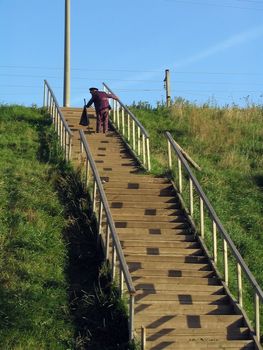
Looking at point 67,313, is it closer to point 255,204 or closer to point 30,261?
point 30,261

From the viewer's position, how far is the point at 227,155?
19.3 meters

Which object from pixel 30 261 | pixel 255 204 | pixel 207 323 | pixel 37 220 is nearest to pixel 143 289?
pixel 207 323

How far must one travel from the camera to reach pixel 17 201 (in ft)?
45.1

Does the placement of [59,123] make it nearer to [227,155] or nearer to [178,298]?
[227,155]

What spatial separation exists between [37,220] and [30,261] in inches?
62.4

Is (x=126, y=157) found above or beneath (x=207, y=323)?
above

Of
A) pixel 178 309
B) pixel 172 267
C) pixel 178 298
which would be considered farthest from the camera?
pixel 172 267

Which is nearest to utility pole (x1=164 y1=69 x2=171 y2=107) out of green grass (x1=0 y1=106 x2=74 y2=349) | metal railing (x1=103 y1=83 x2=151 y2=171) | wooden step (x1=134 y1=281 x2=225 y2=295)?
metal railing (x1=103 y1=83 x2=151 y2=171)

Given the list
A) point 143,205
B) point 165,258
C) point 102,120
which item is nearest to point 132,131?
point 102,120

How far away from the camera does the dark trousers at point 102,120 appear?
19938mm

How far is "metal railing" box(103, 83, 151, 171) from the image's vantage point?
1759 cm

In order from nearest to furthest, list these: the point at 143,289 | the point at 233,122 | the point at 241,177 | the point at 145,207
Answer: the point at 143,289, the point at 145,207, the point at 241,177, the point at 233,122

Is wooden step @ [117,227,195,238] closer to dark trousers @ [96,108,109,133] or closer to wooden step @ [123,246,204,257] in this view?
wooden step @ [123,246,204,257]

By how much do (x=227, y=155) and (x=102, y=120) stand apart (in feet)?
12.2
